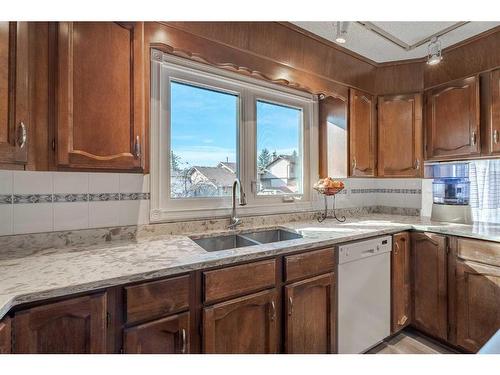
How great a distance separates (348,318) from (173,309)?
1153 mm

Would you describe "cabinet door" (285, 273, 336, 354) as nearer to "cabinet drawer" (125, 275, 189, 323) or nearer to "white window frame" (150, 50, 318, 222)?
"cabinet drawer" (125, 275, 189, 323)

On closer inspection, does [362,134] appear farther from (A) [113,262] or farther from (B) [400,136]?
(A) [113,262]

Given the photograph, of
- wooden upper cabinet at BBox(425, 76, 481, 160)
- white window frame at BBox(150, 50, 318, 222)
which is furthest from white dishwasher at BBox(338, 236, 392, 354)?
wooden upper cabinet at BBox(425, 76, 481, 160)

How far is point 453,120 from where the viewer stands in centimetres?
216

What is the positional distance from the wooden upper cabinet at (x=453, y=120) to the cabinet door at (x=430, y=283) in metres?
0.76

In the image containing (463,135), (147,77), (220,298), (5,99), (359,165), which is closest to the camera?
(5,99)

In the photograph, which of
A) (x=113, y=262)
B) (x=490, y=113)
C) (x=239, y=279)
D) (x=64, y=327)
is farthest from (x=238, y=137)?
(x=490, y=113)

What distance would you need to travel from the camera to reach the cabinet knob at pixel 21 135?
3.21 ft

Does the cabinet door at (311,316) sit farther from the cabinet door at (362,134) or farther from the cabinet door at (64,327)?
the cabinet door at (362,134)

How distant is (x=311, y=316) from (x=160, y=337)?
848 mm

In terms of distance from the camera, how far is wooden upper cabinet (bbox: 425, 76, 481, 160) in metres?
2.03
